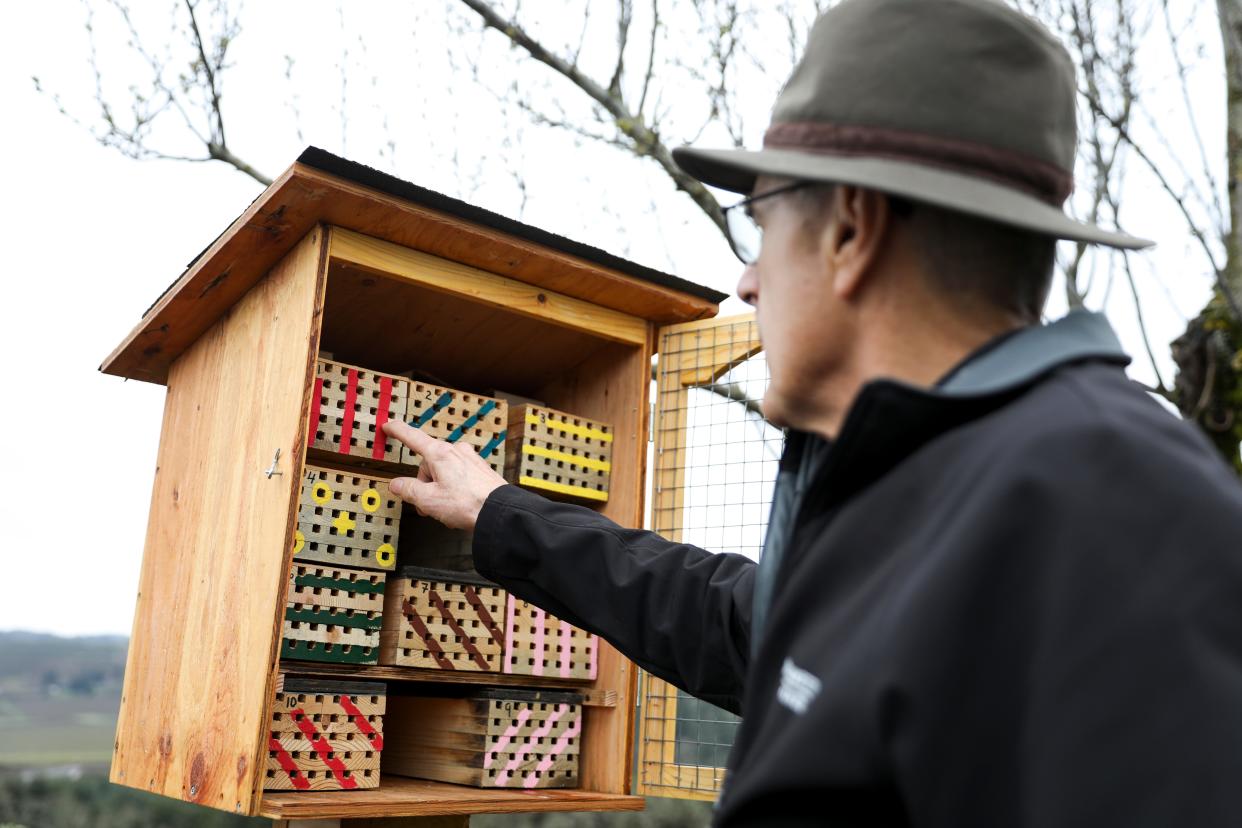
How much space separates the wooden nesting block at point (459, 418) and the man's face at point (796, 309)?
1.46m

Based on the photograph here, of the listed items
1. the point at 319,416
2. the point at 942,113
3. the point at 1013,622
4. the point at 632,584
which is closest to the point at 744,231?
the point at 942,113

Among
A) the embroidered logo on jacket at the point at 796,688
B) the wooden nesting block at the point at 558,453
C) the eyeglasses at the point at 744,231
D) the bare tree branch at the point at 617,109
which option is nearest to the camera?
the embroidered logo on jacket at the point at 796,688

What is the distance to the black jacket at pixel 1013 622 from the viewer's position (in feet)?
2.36

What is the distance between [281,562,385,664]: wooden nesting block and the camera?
236 cm

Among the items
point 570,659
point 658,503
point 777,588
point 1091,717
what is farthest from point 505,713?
point 1091,717

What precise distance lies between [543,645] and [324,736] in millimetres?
625

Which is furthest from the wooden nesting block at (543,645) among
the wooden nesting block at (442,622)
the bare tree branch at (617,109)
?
the bare tree branch at (617,109)

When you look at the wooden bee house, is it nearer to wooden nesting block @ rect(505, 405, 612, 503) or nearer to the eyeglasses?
wooden nesting block @ rect(505, 405, 612, 503)

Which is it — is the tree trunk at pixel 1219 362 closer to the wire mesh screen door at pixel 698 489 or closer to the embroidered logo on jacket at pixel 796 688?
the wire mesh screen door at pixel 698 489

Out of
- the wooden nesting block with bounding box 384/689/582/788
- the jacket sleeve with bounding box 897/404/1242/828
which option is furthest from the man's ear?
the wooden nesting block with bounding box 384/689/582/788

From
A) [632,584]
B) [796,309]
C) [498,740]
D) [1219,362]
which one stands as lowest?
[498,740]

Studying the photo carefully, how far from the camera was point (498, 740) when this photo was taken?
8.78 ft

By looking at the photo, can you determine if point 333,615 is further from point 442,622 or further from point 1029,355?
point 1029,355

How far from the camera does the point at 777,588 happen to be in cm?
116
